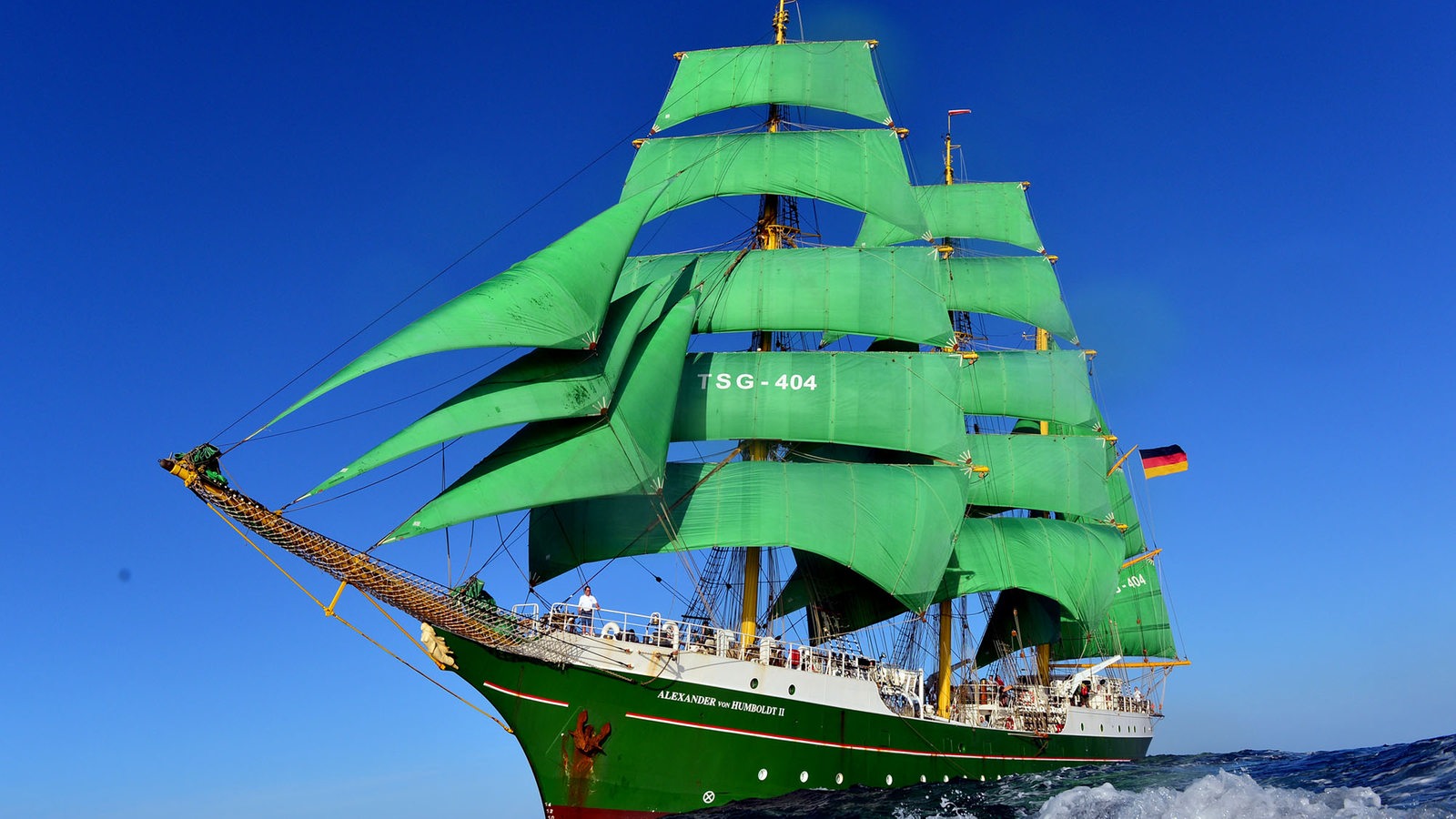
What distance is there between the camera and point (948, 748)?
38.7m

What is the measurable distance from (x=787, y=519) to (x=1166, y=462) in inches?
1054

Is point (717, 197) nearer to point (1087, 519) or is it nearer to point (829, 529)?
point (829, 529)

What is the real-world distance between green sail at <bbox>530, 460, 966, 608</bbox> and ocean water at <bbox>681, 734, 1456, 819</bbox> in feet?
23.3

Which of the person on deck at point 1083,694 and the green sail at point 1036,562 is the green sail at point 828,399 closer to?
the green sail at point 1036,562

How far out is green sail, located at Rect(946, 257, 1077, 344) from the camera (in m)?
56.2

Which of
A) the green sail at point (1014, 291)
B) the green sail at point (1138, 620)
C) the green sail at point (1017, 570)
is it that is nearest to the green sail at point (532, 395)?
the green sail at point (1017, 570)

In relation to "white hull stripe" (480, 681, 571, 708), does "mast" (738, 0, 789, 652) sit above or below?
above

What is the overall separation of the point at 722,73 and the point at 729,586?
19212 mm

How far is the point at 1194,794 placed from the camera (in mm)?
20250

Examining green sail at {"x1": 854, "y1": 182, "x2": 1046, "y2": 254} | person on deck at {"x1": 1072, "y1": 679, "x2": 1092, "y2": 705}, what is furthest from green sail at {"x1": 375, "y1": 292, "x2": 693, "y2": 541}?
green sail at {"x1": 854, "y1": 182, "x2": 1046, "y2": 254}

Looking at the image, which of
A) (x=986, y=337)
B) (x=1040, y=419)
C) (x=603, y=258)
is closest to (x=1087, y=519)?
(x=1040, y=419)

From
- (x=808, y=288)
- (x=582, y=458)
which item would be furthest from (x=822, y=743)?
(x=808, y=288)

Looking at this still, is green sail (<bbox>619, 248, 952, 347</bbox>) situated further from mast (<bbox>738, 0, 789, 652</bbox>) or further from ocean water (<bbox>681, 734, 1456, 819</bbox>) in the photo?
ocean water (<bbox>681, 734, 1456, 819</bbox>)

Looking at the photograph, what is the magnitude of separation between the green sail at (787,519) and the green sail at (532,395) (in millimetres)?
4960
